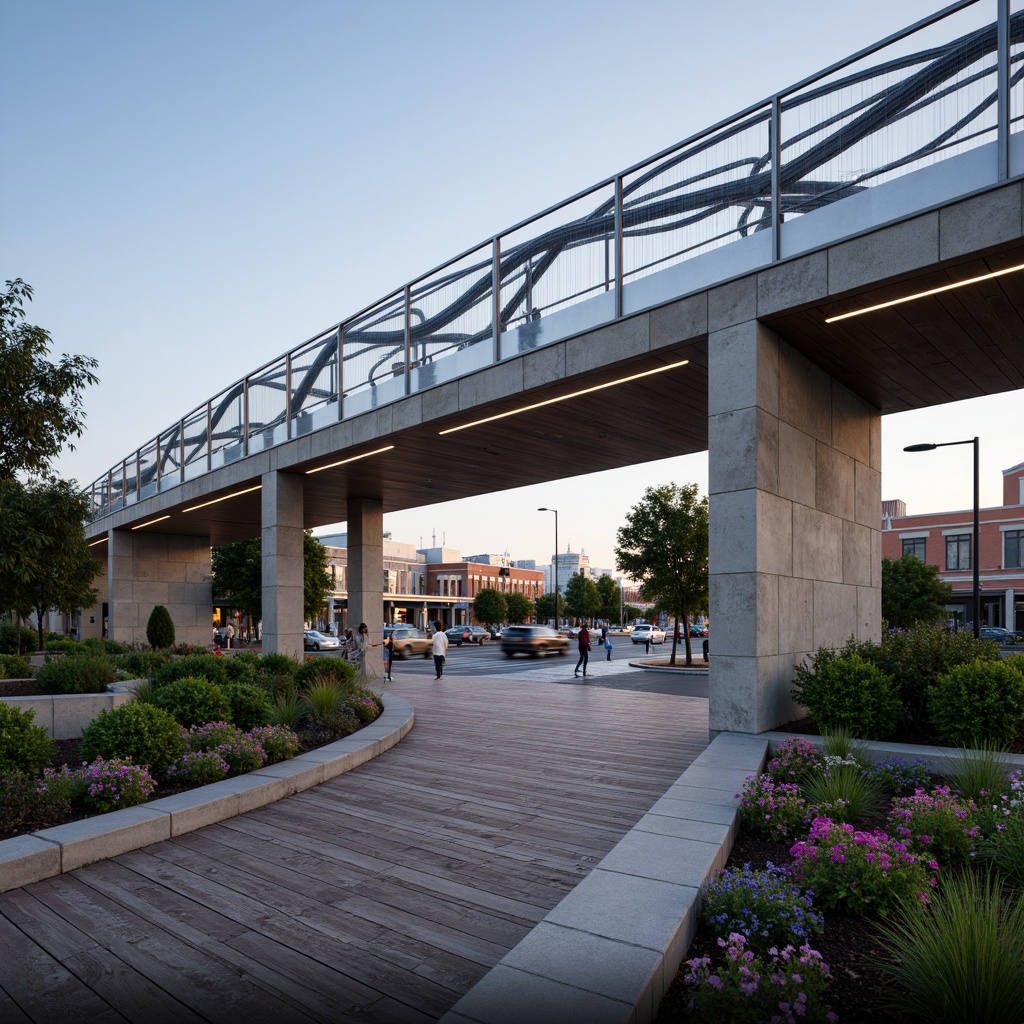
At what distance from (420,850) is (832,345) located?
8.60 metres

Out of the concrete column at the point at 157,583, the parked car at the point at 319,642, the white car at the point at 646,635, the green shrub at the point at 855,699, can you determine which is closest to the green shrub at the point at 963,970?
the green shrub at the point at 855,699

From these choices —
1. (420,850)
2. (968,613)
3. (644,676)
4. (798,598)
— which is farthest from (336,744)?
(968,613)

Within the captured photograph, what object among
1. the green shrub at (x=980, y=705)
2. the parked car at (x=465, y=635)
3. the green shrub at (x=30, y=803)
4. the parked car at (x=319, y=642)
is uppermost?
the green shrub at (x=980, y=705)

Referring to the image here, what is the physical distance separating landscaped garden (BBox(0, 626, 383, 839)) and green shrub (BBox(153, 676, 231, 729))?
12mm

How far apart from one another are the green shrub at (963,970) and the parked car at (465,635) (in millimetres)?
57551

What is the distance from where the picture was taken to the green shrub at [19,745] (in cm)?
715

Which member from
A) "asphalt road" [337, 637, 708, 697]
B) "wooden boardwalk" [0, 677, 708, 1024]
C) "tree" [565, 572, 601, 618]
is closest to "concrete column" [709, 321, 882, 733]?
"wooden boardwalk" [0, 677, 708, 1024]

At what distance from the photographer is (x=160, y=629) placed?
29.6 metres

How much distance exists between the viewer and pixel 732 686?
986 centimetres

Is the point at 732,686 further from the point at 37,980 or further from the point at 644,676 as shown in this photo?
the point at 644,676

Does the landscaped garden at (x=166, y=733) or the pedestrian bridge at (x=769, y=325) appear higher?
the pedestrian bridge at (x=769, y=325)

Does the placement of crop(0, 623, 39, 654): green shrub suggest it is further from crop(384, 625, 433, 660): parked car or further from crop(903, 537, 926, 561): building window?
crop(903, 537, 926, 561): building window

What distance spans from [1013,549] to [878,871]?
66.3 m

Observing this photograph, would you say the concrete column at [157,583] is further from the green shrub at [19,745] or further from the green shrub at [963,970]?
the green shrub at [963,970]
